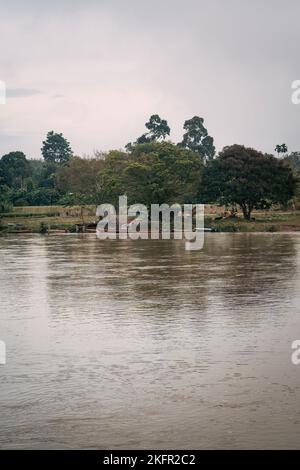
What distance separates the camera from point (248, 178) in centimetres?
7762

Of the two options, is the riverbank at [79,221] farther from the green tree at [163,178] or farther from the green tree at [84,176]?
the green tree at [163,178]

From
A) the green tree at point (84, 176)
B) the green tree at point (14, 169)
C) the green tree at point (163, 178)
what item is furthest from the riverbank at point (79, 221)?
the green tree at point (14, 169)

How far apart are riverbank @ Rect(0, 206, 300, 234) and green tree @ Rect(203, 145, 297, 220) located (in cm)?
249

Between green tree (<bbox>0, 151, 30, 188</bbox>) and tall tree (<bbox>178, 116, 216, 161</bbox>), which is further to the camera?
tall tree (<bbox>178, 116, 216, 161</bbox>)

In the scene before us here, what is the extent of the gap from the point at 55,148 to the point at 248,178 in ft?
352

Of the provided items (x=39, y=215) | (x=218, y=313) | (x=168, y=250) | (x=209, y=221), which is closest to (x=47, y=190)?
(x=39, y=215)

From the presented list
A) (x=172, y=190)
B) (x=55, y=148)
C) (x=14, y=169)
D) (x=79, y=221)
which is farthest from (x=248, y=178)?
(x=55, y=148)

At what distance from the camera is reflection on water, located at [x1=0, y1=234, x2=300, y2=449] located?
10328 mm

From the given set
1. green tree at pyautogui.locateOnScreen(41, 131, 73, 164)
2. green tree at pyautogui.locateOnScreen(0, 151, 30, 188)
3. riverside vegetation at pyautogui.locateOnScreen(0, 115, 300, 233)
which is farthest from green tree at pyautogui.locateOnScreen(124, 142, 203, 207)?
green tree at pyautogui.locateOnScreen(41, 131, 73, 164)

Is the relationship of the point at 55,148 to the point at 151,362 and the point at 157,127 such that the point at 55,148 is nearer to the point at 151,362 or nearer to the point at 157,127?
the point at 157,127

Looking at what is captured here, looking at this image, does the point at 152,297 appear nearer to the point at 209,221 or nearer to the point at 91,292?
the point at 91,292

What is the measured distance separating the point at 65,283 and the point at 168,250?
18.0 metres

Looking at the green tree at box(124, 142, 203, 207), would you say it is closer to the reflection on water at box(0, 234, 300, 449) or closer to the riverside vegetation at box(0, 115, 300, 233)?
the riverside vegetation at box(0, 115, 300, 233)

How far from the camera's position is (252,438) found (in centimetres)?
1001
